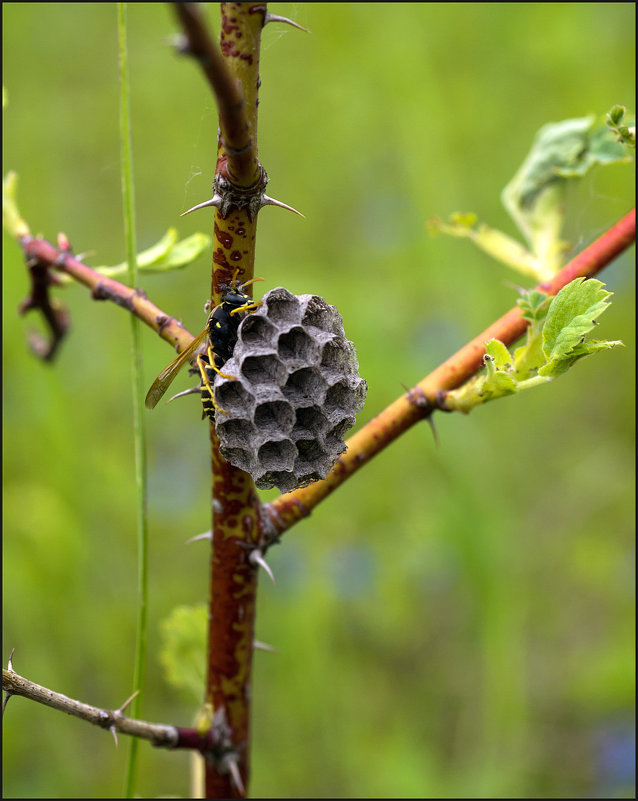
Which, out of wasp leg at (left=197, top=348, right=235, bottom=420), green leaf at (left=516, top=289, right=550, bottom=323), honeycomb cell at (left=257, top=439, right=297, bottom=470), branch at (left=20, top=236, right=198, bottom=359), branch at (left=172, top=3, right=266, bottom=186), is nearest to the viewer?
branch at (left=172, top=3, right=266, bottom=186)

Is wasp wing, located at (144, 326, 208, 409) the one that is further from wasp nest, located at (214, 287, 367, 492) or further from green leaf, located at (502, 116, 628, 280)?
green leaf, located at (502, 116, 628, 280)

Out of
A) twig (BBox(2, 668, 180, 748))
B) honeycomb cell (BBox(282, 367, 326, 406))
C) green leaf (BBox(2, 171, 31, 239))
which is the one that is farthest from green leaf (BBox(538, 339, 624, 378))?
green leaf (BBox(2, 171, 31, 239))

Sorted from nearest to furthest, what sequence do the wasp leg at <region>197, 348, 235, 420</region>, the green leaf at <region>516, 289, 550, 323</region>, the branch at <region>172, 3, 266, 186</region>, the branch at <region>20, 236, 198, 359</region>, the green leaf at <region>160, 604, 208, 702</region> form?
the branch at <region>172, 3, 266, 186</region>, the wasp leg at <region>197, 348, 235, 420</region>, the green leaf at <region>516, 289, 550, 323</region>, the branch at <region>20, 236, 198, 359</region>, the green leaf at <region>160, 604, 208, 702</region>

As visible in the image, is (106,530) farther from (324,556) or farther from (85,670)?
(324,556)

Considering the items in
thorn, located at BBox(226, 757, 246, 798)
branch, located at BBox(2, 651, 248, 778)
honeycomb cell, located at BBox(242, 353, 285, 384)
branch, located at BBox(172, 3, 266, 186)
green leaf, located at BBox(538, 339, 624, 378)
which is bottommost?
thorn, located at BBox(226, 757, 246, 798)

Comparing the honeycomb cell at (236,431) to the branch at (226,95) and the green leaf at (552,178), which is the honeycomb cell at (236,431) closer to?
the branch at (226,95)

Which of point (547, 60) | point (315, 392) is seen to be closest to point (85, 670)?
point (315, 392)
